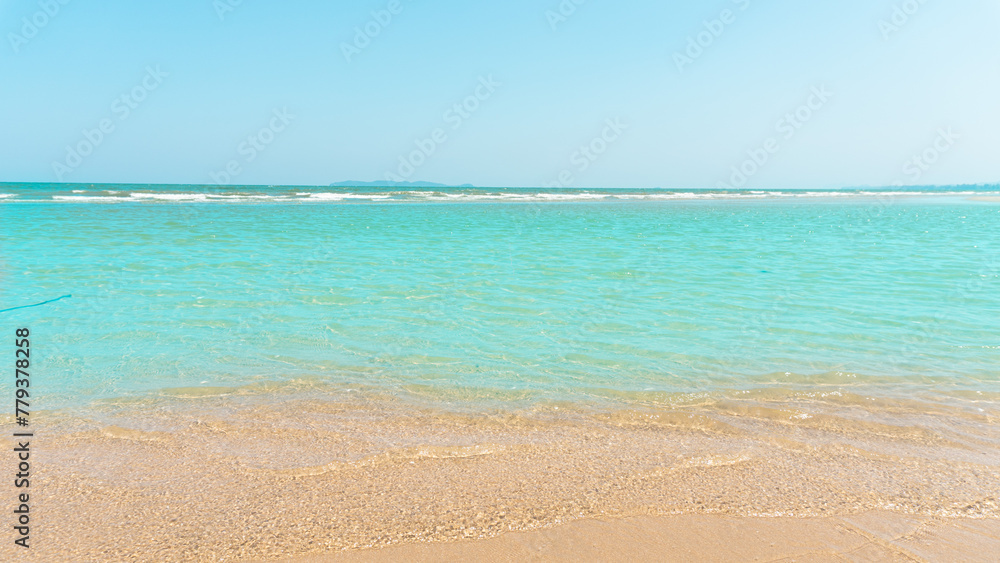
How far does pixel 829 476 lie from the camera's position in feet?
12.2

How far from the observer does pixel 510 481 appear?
364cm

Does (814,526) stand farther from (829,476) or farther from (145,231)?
(145,231)

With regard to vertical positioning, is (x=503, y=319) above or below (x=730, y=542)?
below

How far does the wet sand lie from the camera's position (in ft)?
9.77

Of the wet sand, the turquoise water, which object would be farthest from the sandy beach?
the turquoise water

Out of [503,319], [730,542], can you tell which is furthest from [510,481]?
[503,319]

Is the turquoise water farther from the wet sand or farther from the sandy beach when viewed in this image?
the sandy beach

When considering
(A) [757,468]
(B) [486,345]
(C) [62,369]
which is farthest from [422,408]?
(C) [62,369]

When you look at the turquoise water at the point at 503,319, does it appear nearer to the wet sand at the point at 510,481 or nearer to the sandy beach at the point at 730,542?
the wet sand at the point at 510,481

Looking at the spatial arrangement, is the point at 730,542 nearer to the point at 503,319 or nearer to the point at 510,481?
the point at 510,481

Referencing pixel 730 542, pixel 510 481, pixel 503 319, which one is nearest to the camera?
pixel 730 542

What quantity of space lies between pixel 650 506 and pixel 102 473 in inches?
130

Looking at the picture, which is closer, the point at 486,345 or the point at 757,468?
the point at 757,468

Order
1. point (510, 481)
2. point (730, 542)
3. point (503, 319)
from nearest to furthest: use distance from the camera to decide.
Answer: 1. point (730, 542)
2. point (510, 481)
3. point (503, 319)
